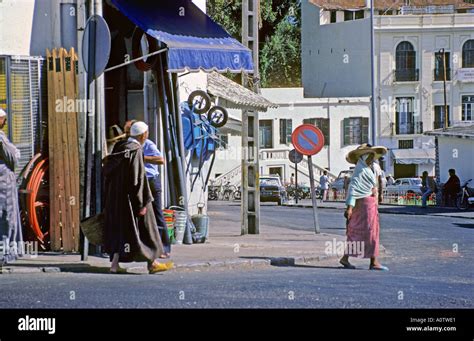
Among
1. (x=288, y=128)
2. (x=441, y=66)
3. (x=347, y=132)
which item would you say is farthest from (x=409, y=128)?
(x=288, y=128)

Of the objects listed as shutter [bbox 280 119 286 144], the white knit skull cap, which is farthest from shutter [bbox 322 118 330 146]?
the white knit skull cap

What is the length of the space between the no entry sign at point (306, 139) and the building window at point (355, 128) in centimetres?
4399

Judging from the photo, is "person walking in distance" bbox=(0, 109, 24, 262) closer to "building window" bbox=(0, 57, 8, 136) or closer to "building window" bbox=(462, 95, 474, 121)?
"building window" bbox=(0, 57, 8, 136)

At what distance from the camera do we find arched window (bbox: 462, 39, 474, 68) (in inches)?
2689

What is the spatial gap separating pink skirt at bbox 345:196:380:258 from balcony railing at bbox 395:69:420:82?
5402 cm

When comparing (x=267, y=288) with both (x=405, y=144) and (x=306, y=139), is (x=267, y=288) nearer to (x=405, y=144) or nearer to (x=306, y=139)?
(x=306, y=139)

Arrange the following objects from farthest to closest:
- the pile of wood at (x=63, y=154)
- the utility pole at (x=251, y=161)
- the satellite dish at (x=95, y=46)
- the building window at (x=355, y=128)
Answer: the building window at (x=355, y=128) < the utility pole at (x=251, y=161) < the pile of wood at (x=63, y=154) < the satellite dish at (x=95, y=46)

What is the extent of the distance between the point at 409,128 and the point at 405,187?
39.6 feet

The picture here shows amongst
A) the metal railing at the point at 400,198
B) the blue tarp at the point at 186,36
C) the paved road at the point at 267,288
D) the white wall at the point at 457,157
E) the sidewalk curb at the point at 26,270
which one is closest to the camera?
the paved road at the point at 267,288

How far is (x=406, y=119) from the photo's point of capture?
68.5 m

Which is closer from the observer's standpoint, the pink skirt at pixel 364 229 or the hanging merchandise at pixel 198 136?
the pink skirt at pixel 364 229

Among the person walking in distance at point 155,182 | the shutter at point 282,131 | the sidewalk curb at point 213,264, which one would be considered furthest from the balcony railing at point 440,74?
the person walking in distance at point 155,182

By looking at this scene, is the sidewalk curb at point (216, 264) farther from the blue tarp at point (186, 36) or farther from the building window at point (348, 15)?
the building window at point (348, 15)

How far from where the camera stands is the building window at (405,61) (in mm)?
68062
